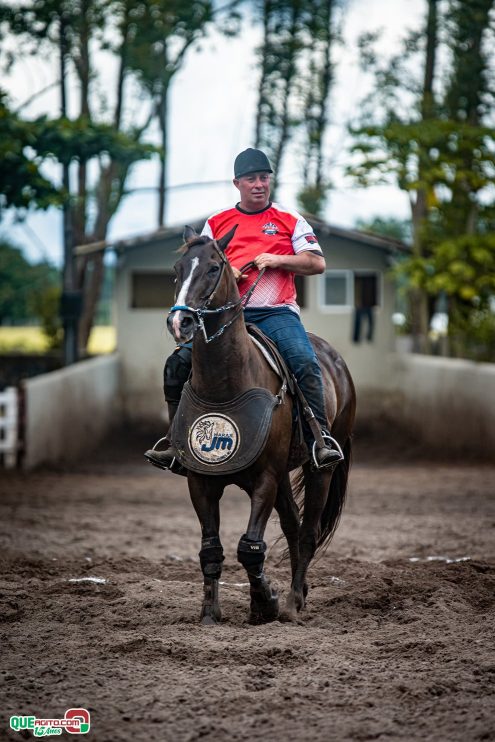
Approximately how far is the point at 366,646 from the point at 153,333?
66.1 feet

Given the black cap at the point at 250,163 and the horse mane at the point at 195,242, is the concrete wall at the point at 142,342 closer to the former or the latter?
the black cap at the point at 250,163

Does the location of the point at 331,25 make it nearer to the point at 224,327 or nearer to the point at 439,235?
the point at 439,235

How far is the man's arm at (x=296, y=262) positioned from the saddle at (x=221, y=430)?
0.76 m

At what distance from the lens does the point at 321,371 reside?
7.50 m

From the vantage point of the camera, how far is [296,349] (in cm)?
697

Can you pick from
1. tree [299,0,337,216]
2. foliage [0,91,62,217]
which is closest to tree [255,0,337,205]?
tree [299,0,337,216]

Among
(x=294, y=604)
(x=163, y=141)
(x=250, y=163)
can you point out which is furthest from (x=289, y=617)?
(x=163, y=141)

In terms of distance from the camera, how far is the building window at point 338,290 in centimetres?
2609

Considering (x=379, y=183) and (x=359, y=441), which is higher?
(x=379, y=183)

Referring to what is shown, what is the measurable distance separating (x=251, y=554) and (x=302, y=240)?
1915 mm

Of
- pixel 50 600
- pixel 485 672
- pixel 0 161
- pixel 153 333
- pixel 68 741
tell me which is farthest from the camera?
pixel 153 333

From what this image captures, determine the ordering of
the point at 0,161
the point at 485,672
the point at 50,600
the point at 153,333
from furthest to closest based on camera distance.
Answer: the point at 153,333 → the point at 0,161 → the point at 50,600 → the point at 485,672

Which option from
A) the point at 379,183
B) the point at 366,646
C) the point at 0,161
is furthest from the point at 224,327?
the point at 379,183

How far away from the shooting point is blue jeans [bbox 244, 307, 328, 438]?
6957 mm
